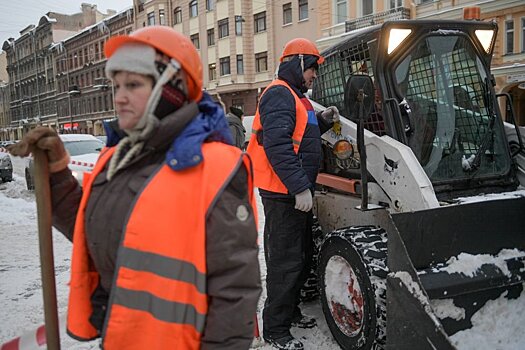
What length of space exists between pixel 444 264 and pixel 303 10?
28936 mm

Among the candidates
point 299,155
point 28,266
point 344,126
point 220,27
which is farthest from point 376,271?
point 220,27

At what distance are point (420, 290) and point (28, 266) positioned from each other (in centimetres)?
511

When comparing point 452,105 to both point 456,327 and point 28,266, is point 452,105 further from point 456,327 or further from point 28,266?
point 28,266

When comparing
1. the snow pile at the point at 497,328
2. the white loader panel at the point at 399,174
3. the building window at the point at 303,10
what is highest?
the building window at the point at 303,10

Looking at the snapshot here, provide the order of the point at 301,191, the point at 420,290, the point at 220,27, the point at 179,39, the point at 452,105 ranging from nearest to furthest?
the point at 179,39, the point at 420,290, the point at 301,191, the point at 452,105, the point at 220,27

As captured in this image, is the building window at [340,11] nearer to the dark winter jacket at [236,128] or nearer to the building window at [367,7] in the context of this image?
the building window at [367,7]

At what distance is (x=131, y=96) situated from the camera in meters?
1.69

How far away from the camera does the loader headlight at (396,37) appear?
132 inches

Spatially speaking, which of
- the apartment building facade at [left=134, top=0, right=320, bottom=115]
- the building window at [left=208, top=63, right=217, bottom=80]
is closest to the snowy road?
the apartment building facade at [left=134, top=0, right=320, bottom=115]

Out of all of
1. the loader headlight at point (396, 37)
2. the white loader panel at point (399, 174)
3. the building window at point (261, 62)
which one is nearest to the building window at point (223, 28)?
the building window at point (261, 62)

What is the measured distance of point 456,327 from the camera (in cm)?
284

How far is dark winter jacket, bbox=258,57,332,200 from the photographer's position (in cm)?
333

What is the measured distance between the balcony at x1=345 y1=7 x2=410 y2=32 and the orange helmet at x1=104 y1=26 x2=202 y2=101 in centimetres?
2266

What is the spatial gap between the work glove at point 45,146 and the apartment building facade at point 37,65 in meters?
66.2
